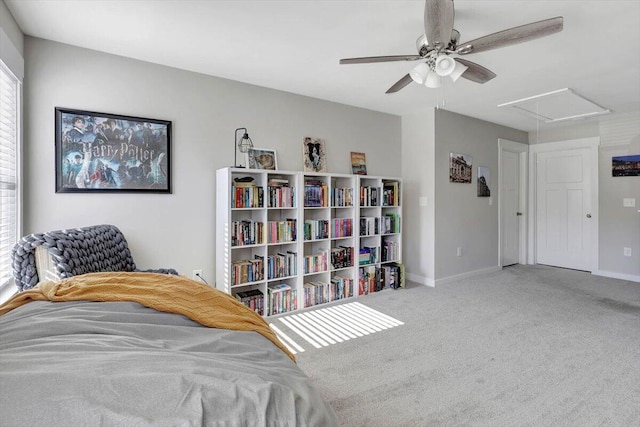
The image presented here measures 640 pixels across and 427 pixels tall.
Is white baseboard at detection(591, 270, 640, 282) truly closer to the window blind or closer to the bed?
the bed

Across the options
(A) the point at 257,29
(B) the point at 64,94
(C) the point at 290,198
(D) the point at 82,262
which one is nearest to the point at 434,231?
(C) the point at 290,198

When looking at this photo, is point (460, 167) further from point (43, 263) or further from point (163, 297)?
point (43, 263)

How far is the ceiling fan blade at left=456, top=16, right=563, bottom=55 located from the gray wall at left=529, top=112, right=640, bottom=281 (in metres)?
4.08

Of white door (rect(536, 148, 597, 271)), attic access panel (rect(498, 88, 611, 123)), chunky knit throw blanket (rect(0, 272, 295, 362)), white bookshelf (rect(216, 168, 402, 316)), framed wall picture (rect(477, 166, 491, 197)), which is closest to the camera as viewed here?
chunky knit throw blanket (rect(0, 272, 295, 362))

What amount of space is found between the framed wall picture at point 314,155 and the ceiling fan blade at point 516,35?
80.3 inches

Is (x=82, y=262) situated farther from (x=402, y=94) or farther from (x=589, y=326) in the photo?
(x=589, y=326)

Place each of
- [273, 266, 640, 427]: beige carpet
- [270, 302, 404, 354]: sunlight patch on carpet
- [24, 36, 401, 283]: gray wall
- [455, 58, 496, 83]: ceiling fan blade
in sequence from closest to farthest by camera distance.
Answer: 1. [273, 266, 640, 427]: beige carpet
2. [455, 58, 496, 83]: ceiling fan blade
3. [24, 36, 401, 283]: gray wall
4. [270, 302, 404, 354]: sunlight patch on carpet

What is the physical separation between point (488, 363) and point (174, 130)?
10.4ft

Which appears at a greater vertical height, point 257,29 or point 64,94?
point 257,29

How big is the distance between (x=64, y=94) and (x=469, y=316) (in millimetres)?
3968

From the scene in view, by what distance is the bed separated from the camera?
74 cm

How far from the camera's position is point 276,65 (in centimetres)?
292

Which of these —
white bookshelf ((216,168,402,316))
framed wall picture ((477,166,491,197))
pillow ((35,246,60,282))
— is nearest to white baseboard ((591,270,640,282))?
framed wall picture ((477,166,491,197))

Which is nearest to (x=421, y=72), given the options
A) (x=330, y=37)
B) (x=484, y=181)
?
(x=330, y=37)
